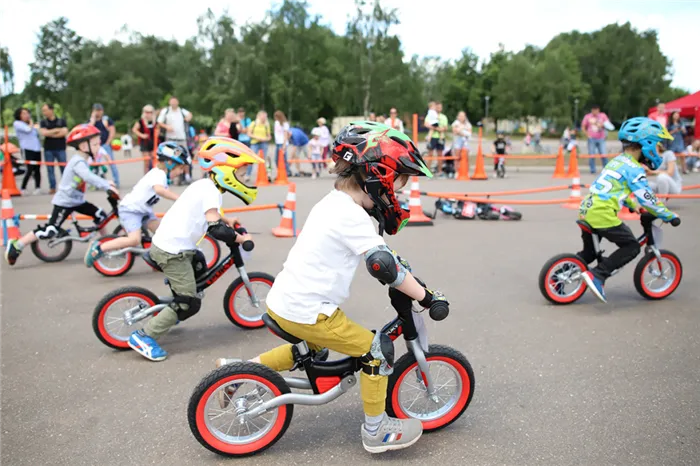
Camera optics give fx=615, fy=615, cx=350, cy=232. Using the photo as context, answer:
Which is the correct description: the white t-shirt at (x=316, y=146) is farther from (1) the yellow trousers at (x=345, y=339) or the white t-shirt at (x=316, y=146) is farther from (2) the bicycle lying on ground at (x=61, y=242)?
(1) the yellow trousers at (x=345, y=339)

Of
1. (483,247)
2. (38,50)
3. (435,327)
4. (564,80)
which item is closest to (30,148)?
(483,247)

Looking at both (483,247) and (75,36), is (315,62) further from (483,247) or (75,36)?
(483,247)

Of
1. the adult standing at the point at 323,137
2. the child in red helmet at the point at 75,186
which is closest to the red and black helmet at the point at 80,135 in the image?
the child in red helmet at the point at 75,186

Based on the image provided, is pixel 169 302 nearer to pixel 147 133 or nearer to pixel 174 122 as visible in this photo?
pixel 174 122

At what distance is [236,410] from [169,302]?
184cm

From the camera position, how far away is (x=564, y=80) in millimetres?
68688

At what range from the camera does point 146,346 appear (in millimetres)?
4711

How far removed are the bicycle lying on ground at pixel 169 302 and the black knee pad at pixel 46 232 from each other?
3.39 m

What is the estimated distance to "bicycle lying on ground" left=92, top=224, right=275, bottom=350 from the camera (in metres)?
4.86

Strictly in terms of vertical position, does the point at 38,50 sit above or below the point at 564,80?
above

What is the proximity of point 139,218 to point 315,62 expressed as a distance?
5284 cm

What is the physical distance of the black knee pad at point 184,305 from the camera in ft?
15.7

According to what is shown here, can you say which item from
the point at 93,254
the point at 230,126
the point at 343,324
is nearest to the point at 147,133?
the point at 230,126

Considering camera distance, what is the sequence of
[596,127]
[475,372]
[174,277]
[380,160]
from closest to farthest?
[380,160] → [475,372] → [174,277] → [596,127]
